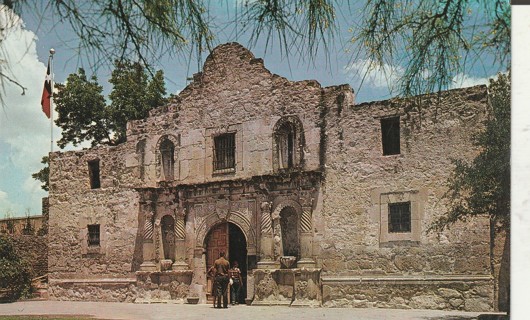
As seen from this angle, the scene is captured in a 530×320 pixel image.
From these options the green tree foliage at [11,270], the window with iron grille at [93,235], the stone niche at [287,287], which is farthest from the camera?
the window with iron grille at [93,235]

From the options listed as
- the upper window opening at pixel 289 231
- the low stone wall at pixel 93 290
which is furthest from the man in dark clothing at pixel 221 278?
the low stone wall at pixel 93 290

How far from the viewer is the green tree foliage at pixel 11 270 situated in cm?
1838

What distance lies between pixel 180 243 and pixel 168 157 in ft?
8.14

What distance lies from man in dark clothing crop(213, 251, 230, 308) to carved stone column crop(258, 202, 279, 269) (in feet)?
2.71

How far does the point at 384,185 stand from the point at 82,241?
9244mm

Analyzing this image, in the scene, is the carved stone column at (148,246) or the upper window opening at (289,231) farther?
the carved stone column at (148,246)

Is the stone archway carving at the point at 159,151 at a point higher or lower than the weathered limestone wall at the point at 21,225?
higher

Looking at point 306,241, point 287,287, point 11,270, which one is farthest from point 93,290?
point 306,241

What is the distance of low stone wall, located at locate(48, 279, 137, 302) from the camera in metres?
18.3

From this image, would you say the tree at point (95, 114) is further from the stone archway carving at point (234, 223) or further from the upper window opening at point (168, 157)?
the stone archway carving at point (234, 223)

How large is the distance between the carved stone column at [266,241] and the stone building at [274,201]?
0.09ft

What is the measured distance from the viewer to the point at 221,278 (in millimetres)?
15766

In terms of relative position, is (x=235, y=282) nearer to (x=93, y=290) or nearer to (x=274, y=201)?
(x=274, y=201)

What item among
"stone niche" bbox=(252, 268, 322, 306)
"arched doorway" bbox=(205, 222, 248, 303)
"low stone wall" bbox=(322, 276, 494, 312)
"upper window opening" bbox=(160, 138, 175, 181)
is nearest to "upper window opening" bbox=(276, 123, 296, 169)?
"arched doorway" bbox=(205, 222, 248, 303)
